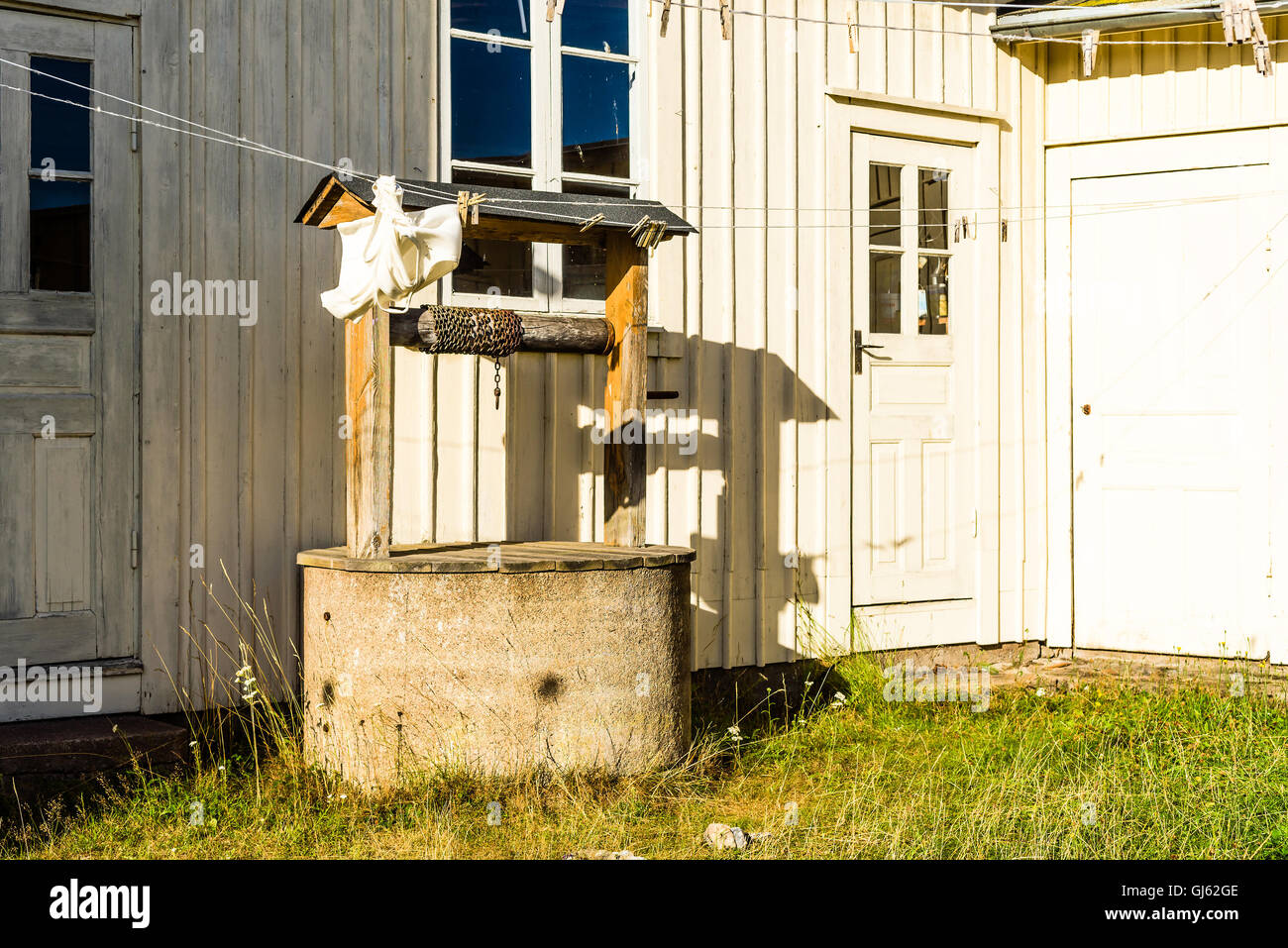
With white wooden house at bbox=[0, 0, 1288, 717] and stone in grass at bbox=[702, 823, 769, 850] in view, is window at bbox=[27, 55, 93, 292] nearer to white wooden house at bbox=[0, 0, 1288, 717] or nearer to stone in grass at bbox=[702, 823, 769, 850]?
Result: white wooden house at bbox=[0, 0, 1288, 717]

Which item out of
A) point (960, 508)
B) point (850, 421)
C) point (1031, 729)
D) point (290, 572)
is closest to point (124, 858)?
point (290, 572)

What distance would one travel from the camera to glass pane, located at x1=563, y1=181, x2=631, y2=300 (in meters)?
6.45

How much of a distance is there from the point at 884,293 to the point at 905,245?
0.30 meters

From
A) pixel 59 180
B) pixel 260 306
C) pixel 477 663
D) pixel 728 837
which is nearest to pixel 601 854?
pixel 728 837

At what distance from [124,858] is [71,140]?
9.56ft

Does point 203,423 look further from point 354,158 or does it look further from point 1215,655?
point 1215,655

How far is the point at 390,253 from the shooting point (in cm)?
486

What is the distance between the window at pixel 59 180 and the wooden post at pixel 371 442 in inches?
50.4

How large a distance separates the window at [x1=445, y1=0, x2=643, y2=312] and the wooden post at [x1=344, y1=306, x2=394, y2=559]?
1066 millimetres

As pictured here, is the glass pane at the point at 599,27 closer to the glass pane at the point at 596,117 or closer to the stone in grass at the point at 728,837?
the glass pane at the point at 596,117

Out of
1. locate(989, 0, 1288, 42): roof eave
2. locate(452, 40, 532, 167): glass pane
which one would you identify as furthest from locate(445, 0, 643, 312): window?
locate(989, 0, 1288, 42): roof eave

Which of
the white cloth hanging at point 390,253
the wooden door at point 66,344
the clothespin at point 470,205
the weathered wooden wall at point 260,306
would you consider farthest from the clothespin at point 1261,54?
the wooden door at point 66,344

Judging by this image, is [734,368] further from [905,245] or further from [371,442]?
[371,442]

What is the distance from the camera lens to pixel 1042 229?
7.66m
